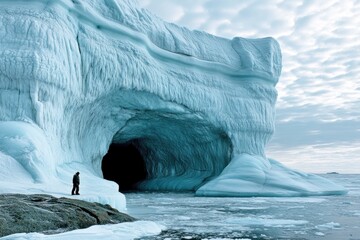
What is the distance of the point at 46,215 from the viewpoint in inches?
260

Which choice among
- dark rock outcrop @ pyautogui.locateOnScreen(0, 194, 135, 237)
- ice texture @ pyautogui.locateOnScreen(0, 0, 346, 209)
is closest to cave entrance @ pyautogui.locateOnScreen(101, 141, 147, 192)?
ice texture @ pyautogui.locateOnScreen(0, 0, 346, 209)

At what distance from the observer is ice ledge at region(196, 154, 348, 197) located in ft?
56.6

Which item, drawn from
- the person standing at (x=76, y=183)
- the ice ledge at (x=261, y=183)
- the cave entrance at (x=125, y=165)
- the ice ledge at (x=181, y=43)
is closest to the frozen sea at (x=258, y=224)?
the person standing at (x=76, y=183)

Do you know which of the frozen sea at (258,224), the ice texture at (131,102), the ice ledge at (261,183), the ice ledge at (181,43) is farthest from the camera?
the ice ledge at (261,183)

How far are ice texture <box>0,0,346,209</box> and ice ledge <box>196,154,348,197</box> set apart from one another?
0.16 ft

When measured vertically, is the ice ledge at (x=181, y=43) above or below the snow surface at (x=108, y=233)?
above

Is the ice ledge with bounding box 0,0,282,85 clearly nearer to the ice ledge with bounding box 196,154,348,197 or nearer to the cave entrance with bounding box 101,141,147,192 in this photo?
the ice ledge with bounding box 196,154,348,197

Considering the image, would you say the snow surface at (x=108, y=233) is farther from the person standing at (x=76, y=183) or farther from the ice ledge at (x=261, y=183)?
the ice ledge at (x=261, y=183)

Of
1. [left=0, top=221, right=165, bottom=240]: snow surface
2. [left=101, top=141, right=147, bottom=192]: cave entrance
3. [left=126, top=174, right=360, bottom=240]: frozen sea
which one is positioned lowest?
[left=0, top=221, right=165, bottom=240]: snow surface

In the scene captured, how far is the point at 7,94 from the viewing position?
40.1 feet

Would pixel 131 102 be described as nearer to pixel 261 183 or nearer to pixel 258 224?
pixel 261 183

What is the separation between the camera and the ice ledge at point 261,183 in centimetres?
1727

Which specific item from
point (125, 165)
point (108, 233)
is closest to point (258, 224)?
point (108, 233)

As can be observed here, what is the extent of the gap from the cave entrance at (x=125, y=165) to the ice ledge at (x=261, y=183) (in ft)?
29.5
